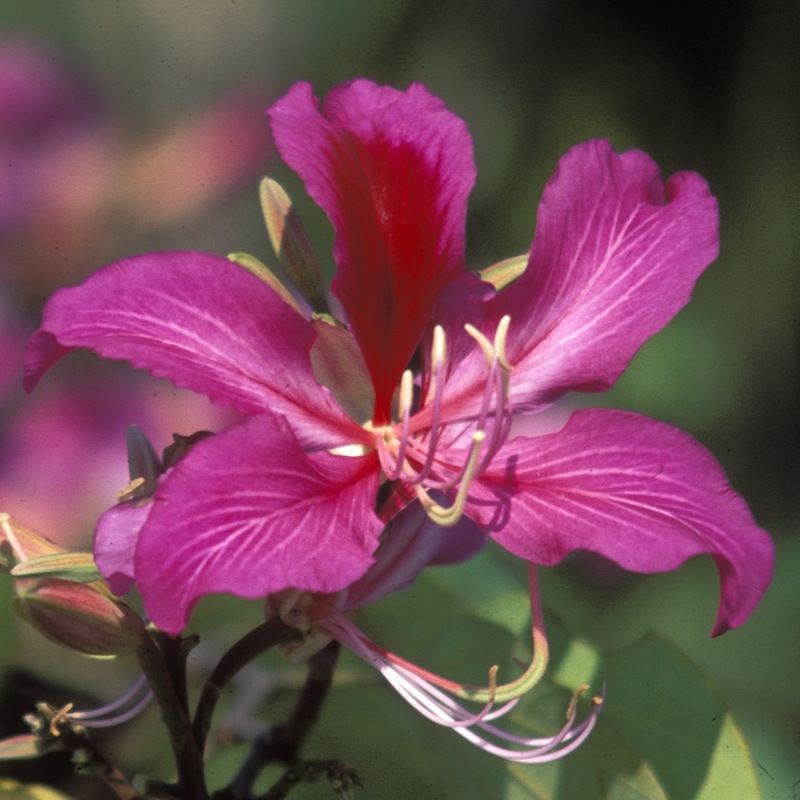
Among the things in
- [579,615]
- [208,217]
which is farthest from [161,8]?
[579,615]

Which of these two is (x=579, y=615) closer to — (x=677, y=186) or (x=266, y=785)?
(x=266, y=785)

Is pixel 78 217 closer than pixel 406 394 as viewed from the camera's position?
No

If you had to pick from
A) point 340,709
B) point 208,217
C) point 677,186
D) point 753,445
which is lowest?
point 340,709

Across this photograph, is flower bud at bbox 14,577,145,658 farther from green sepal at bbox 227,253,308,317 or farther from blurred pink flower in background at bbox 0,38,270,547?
blurred pink flower in background at bbox 0,38,270,547

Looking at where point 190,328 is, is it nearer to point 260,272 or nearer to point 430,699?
point 260,272

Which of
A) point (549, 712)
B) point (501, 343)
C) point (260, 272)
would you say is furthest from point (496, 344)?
point (549, 712)

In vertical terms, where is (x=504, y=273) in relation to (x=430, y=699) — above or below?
above
